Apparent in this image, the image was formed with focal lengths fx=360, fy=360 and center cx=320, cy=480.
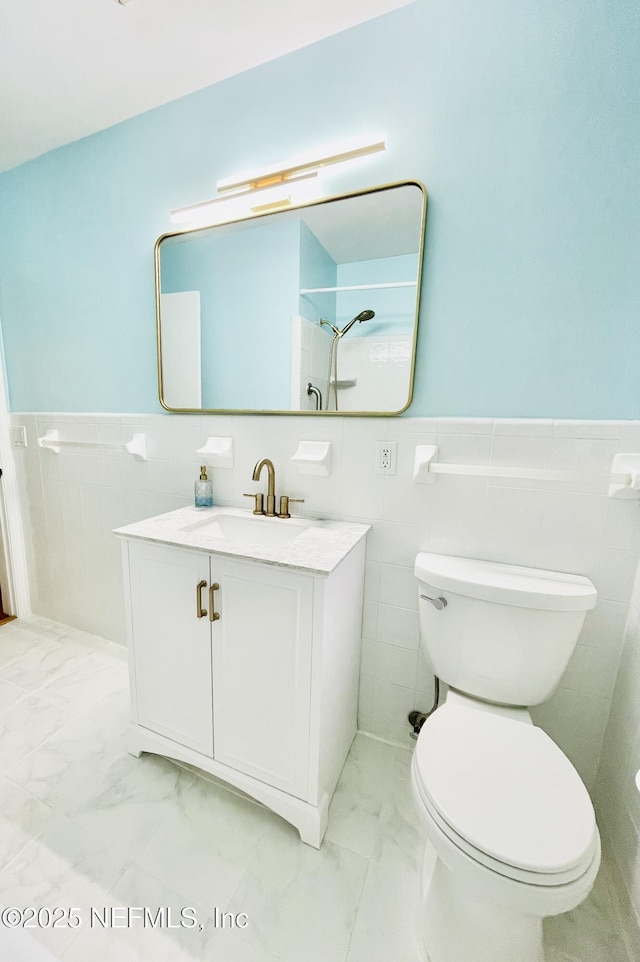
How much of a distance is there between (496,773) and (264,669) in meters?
0.58

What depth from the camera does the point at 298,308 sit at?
1274mm

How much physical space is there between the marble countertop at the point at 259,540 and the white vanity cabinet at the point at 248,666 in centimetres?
2

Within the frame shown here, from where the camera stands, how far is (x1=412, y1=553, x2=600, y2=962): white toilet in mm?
621

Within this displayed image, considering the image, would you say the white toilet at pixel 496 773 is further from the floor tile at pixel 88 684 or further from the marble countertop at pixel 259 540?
the floor tile at pixel 88 684

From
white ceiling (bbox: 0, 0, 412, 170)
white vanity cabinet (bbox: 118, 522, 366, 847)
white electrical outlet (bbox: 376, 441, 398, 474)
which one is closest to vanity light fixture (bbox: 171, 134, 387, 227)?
white ceiling (bbox: 0, 0, 412, 170)

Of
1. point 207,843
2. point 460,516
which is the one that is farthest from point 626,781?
point 207,843

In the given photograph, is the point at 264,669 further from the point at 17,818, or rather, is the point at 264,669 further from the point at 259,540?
the point at 17,818

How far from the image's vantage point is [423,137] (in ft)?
3.44

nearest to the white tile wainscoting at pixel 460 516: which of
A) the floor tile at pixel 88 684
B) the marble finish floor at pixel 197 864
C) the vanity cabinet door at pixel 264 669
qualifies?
the marble finish floor at pixel 197 864

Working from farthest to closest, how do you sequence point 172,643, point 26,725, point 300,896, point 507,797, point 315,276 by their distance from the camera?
point 26,725
point 315,276
point 172,643
point 300,896
point 507,797

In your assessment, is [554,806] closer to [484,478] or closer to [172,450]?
[484,478]

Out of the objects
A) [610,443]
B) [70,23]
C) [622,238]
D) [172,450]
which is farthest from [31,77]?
[610,443]

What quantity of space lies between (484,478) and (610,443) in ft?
1.06

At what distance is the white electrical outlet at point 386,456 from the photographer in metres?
1.19
